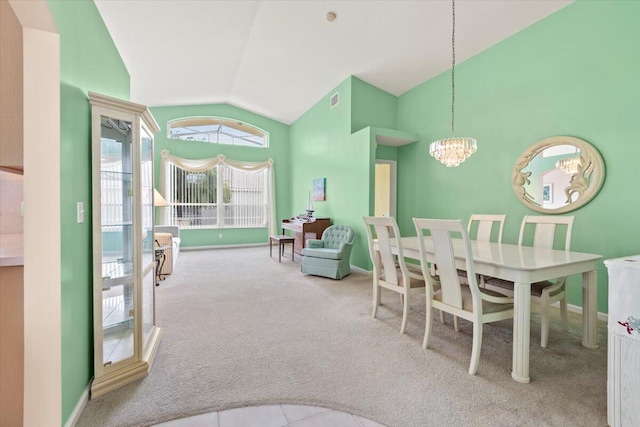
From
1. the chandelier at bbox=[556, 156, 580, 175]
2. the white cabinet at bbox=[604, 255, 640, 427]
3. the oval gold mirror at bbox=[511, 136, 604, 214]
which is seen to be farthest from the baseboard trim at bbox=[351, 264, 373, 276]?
the white cabinet at bbox=[604, 255, 640, 427]

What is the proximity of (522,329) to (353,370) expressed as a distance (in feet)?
3.84

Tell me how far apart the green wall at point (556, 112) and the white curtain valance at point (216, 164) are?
446 cm

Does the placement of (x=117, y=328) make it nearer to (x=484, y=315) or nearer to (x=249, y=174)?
(x=484, y=315)

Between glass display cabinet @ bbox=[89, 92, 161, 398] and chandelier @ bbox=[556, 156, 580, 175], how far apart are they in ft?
14.0

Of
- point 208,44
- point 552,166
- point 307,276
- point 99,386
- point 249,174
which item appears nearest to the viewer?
point 99,386

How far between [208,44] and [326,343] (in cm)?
453

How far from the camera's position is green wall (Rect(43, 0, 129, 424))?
1429mm

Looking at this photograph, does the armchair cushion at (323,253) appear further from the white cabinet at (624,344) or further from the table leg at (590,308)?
the white cabinet at (624,344)

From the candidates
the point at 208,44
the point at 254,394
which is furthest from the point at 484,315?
the point at 208,44

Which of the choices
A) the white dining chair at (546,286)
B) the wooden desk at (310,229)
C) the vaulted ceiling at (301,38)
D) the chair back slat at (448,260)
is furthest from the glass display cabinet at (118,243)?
the wooden desk at (310,229)

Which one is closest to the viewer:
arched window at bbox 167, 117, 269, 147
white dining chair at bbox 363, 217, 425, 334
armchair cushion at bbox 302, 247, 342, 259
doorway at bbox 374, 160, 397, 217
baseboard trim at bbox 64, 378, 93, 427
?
Answer: baseboard trim at bbox 64, 378, 93, 427

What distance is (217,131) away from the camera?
302 inches

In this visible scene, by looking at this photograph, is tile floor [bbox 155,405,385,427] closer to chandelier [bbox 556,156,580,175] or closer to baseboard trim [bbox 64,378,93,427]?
baseboard trim [bbox 64,378,93,427]

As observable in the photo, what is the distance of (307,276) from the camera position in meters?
4.70
